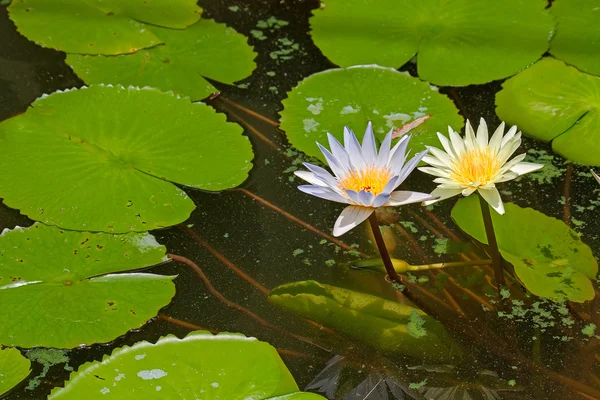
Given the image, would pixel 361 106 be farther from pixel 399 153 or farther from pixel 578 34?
pixel 578 34

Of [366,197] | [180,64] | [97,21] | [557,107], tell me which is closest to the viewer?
[366,197]

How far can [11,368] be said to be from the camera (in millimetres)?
1453

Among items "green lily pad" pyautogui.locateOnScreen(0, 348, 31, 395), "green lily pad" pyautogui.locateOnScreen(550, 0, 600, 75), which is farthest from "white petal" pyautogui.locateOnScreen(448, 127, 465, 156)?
"green lily pad" pyautogui.locateOnScreen(0, 348, 31, 395)

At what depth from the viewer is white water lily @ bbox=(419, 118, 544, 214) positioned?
4.65 feet

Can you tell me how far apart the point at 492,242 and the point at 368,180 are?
322 millimetres

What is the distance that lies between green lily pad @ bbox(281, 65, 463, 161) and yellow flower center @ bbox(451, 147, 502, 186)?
0.43 meters

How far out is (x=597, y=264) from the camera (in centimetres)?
165

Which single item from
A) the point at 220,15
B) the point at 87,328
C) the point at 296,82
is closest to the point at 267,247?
the point at 87,328

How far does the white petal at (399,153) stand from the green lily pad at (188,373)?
468 mm

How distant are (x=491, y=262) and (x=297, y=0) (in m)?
1.34

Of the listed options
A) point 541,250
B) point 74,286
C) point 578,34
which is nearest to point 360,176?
point 541,250

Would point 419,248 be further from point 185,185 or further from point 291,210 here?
point 185,185

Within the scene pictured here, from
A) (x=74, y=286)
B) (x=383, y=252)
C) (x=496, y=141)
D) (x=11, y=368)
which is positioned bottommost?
(x=11, y=368)

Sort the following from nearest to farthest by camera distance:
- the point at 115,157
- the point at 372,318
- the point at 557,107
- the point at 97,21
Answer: the point at 372,318 → the point at 115,157 → the point at 557,107 → the point at 97,21
